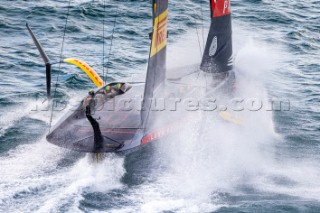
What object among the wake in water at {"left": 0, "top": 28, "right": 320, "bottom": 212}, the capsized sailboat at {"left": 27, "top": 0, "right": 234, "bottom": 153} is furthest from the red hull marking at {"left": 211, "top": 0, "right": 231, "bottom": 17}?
the wake in water at {"left": 0, "top": 28, "right": 320, "bottom": 212}

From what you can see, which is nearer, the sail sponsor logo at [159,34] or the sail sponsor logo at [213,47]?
the sail sponsor logo at [159,34]

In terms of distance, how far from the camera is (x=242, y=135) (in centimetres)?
1947

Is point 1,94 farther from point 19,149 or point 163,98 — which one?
point 163,98

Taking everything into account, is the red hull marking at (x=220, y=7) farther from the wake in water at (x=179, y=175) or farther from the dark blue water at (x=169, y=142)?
the wake in water at (x=179, y=175)

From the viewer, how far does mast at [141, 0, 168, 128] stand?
17094mm

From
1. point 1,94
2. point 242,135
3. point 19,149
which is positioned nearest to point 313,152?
point 242,135

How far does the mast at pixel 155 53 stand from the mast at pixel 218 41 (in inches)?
105

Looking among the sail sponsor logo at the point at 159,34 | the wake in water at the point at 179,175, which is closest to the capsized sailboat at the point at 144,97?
the sail sponsor logo at the point at 159,34

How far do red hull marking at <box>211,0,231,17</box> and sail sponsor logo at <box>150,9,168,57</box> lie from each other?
2893 millimetres

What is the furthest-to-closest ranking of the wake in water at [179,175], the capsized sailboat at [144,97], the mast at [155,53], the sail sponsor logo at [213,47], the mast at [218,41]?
the sail sponsor logo at [213,47]
the mast at [218,41]
the mast at [155,53]
the capsized sailboat at [144,97]
the wake in water at [179,175]

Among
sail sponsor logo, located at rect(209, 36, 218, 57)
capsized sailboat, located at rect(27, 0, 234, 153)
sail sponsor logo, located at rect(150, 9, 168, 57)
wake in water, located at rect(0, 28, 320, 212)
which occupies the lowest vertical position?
wake in water, located at rect(0, 28, 320, 212)

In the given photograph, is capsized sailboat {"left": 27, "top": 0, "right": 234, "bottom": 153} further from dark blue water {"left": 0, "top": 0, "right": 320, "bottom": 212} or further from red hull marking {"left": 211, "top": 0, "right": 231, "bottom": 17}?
dark blue water {"left": 0, "top": 0, "right": 320, "bottom": 212}

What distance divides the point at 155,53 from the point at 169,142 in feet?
8.86

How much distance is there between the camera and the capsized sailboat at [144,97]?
54.7 feet
